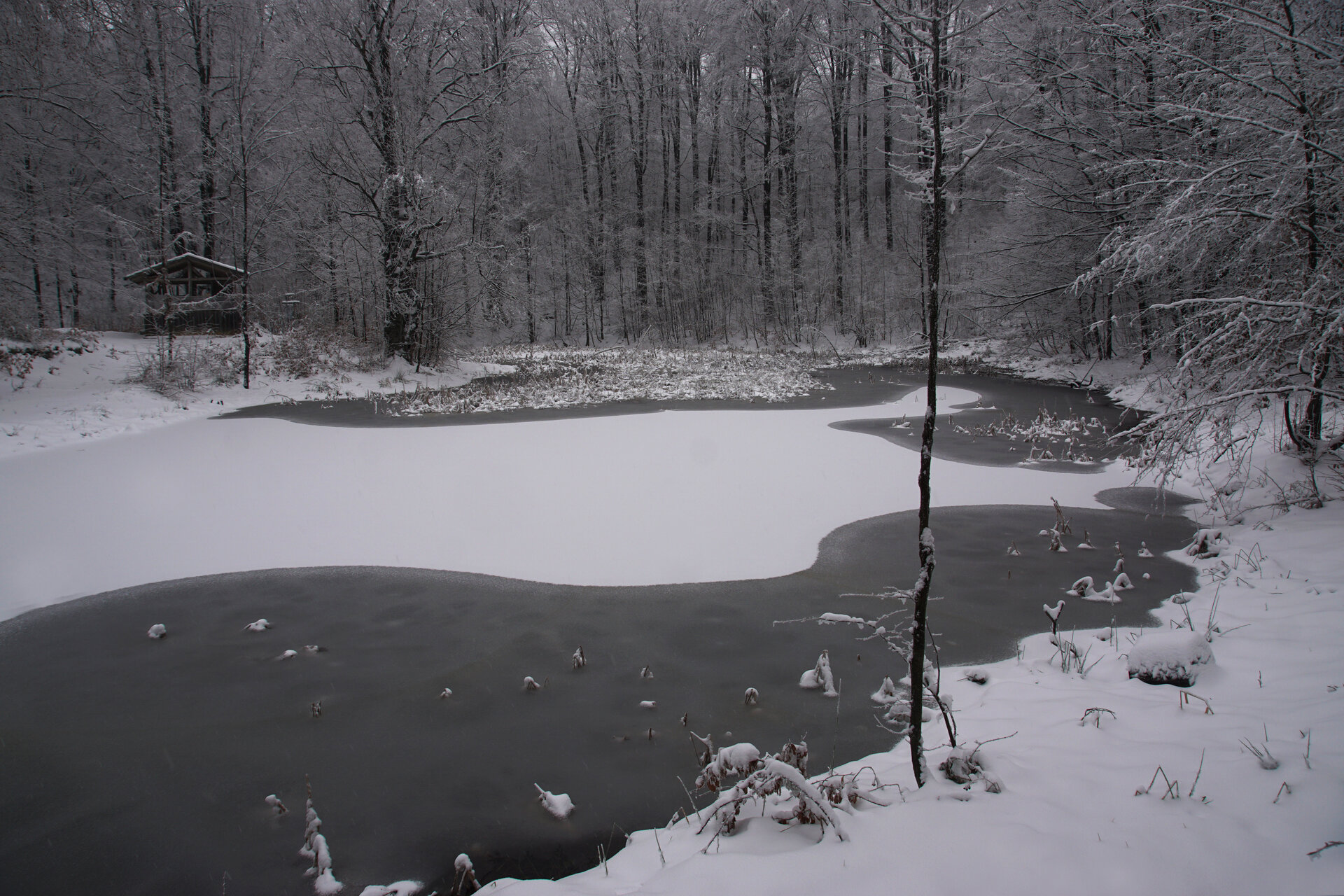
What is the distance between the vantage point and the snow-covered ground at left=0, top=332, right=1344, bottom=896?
2.09 meters

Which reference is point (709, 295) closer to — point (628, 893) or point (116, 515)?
point (116, 515)

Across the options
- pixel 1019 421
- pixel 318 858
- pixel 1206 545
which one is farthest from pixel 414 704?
pixel 1019 421

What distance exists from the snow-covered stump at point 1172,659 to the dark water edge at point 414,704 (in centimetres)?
70

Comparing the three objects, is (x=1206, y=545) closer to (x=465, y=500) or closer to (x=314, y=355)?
(x=465, y=500)

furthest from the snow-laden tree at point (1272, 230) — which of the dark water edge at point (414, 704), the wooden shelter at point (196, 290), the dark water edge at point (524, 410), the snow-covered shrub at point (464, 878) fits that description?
the wooden shelter at point (196, 290)

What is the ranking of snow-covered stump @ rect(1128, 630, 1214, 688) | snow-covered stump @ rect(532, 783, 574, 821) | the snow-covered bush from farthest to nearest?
the snow-covered bush < snow-covered stump @ rect(1128, 630, 1214, 688) < snow-covered stump @ rect(532, 783, 574, 821)

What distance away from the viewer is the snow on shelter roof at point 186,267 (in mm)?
19484

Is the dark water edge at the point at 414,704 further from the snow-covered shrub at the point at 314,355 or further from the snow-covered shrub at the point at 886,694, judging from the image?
the snow-covered shrub at the point at 314,355

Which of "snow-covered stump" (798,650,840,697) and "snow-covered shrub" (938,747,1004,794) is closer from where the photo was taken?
"snow-covered shrub" (938,747,1004,794)

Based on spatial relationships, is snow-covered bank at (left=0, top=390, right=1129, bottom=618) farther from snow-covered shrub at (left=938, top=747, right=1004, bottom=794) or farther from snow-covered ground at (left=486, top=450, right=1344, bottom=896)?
snow-covered shrub at (left=938, top=747, right=1004, bottom=794)

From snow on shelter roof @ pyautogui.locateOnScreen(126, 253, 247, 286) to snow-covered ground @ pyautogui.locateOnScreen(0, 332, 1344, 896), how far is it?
720cm

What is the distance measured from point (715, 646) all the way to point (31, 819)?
10.7ft

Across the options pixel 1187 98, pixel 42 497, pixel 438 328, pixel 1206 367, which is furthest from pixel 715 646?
pixel 438 328

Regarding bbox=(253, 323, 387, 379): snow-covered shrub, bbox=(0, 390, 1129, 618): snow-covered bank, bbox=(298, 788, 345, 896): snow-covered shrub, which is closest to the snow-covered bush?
bbox=(0, 390, 1129, 618): snow-covered bank
